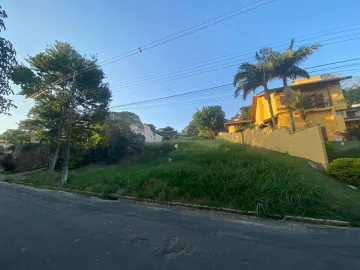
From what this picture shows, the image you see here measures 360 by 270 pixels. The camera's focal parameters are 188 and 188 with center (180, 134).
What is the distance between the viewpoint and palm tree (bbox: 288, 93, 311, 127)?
21.3 meters

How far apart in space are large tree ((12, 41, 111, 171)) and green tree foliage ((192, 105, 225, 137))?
24702 millimetres

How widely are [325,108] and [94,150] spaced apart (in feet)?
95.1

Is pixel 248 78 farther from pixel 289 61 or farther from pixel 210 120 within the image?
pixel 210 120

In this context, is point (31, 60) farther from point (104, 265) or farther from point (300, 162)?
point (300, 162)

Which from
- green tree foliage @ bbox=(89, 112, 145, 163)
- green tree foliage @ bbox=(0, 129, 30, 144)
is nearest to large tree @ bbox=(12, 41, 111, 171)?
green tree foliage @ bbox=(89, 112, 145, 163)

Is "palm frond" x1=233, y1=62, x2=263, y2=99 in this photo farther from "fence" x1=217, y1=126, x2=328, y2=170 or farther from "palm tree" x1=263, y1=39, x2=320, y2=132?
"fence" x1=217, y1=126, x2=328, y2=170

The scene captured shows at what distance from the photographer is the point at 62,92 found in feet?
69.3

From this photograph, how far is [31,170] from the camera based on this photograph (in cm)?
2462

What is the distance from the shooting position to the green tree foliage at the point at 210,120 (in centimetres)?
4206

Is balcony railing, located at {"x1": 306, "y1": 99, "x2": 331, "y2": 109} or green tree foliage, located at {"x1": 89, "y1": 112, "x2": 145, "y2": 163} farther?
balcony railing, located at {"x1": 306, "y1": 99, "x2": 331, "y2": 109}

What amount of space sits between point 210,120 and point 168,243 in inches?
1568

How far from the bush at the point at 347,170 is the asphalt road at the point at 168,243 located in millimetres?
4591

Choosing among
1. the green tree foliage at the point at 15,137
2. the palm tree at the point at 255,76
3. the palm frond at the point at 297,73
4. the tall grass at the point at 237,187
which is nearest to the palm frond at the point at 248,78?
the palm tree at the point at 255,76

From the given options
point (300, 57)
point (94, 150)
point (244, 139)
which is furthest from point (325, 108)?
point (94, 150)
